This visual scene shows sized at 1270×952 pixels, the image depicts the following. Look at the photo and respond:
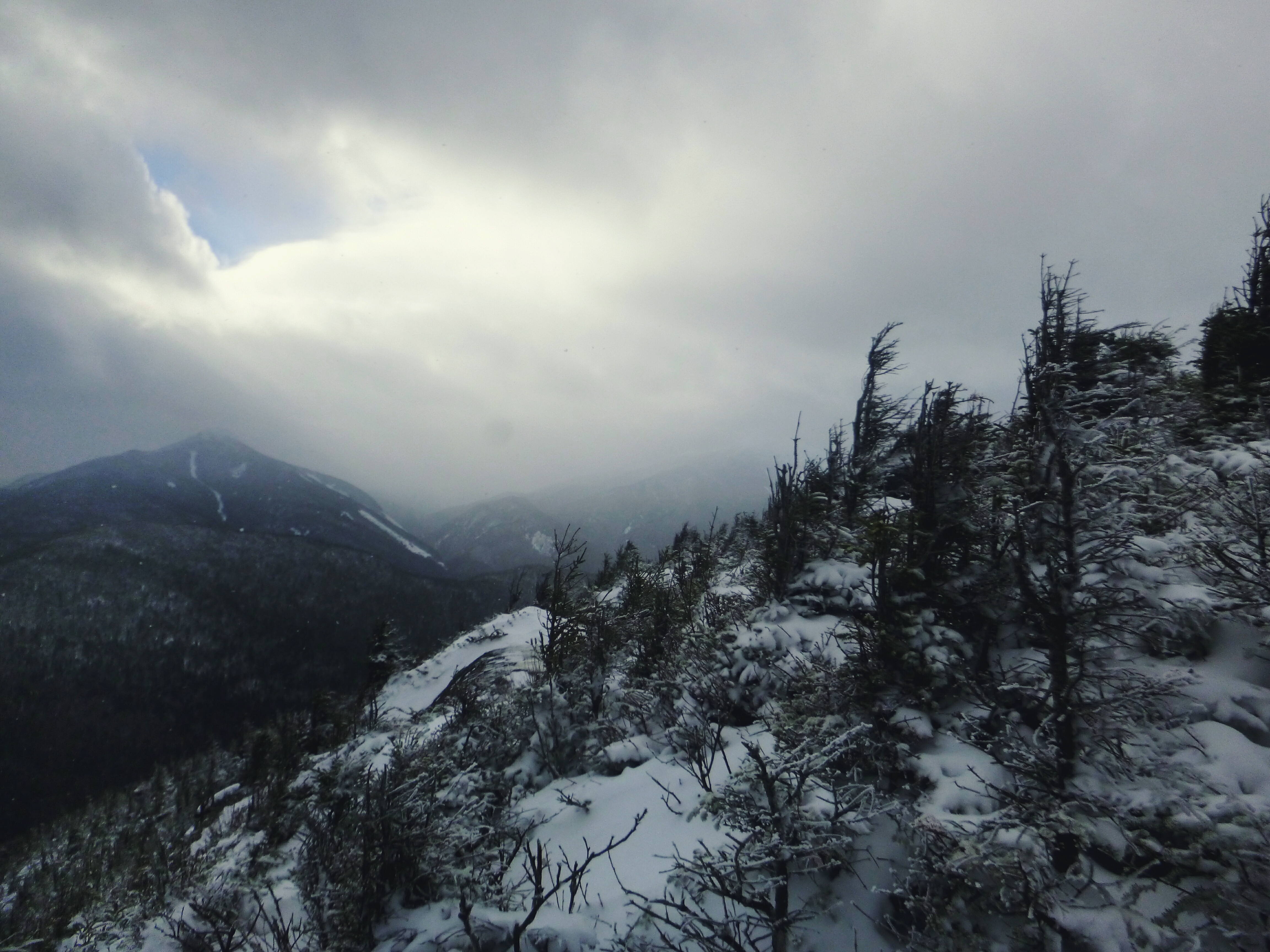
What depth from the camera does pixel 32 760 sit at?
3014 inches

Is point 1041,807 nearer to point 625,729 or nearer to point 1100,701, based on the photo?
point 1100,701

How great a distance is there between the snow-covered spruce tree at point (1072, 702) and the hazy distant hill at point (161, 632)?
159 ft

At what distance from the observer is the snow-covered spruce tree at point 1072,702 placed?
4.50 metres

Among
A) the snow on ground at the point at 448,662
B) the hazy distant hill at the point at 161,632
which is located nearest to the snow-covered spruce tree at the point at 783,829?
the snow on ground at the point at 448,662

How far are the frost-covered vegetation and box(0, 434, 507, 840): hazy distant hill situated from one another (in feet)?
136

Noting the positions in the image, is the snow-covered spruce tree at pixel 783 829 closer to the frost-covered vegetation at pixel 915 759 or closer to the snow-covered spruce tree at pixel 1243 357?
the frost-covered vegetation at pixel 915 759

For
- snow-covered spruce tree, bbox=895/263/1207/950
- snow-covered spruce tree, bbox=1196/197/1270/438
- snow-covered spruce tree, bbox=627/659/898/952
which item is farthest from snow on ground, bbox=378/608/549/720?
snow-covered spruce tree, bbox=1196/197/1270/438

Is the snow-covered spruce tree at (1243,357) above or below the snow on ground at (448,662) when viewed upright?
above

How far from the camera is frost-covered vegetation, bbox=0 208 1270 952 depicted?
14.8ft

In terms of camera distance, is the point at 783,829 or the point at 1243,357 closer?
the point at 783,829

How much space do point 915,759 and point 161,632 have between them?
475ft

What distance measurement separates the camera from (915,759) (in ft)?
20.4

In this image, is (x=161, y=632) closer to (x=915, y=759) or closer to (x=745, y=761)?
(x=745, y=761)

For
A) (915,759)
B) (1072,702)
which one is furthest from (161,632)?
(1072,702)
